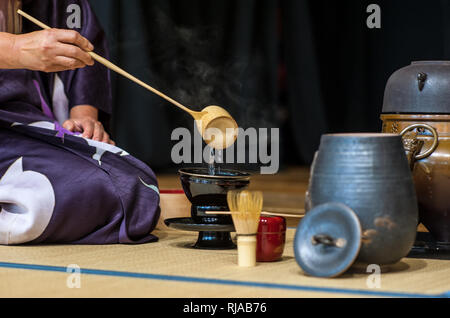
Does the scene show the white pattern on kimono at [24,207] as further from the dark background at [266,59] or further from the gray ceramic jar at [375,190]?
the dark background at [266,59]

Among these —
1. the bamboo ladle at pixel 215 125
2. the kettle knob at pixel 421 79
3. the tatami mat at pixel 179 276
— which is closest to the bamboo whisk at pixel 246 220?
the tatami mat at pixel 179 276

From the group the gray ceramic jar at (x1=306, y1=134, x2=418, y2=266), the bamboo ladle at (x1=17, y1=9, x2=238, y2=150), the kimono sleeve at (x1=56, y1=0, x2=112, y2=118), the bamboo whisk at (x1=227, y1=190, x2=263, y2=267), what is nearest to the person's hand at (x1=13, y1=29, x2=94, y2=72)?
the bamboo ladle at (x1=17, y1=9, x2=238, y2=150)

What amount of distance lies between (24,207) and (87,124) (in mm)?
388

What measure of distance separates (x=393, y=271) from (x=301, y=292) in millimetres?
275

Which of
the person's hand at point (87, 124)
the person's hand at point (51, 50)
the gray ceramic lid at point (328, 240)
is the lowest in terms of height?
the gray ceramic lid at point (328, 240)

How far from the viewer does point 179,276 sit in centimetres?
138

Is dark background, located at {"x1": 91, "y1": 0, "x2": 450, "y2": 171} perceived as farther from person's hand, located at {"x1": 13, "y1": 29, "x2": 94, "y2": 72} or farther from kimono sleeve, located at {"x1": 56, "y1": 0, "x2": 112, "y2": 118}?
person's hand, located at {"x1": 13, "y1": 29, "x2": 94, "y2": 72}

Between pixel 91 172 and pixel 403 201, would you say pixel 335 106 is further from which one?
pixel 403 201

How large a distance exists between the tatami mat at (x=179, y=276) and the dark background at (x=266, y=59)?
2230 millimetres

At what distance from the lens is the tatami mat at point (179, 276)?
4.14 feet

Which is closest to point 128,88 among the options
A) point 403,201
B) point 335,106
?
point 335,106

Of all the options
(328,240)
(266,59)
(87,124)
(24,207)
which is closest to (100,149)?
(87,124)

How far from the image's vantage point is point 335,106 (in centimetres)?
511

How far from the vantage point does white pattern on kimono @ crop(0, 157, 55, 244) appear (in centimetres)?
174
